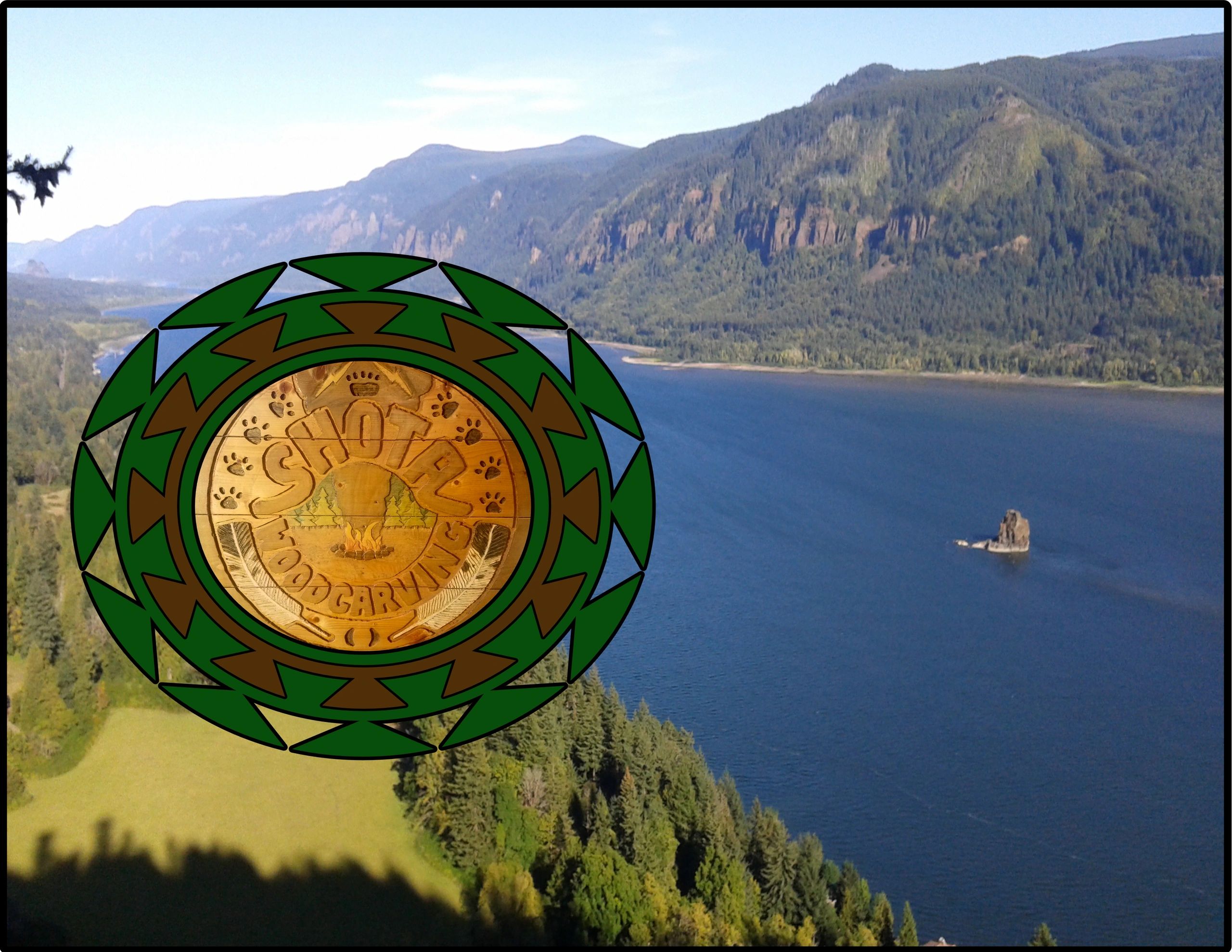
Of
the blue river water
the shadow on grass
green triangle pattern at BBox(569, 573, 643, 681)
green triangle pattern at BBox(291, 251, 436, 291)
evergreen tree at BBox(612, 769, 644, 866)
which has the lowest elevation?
the blue river water

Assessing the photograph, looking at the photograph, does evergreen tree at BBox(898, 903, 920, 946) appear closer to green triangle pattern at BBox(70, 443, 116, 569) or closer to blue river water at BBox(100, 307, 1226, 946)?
blue river water at BBox(100, 307, 1226, 946)

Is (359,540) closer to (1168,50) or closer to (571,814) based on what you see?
(571,814)

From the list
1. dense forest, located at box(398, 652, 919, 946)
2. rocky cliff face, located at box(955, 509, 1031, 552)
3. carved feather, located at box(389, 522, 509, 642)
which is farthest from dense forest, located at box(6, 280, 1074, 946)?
rocky cliff face, located at box(955, 509, 1031, 552)

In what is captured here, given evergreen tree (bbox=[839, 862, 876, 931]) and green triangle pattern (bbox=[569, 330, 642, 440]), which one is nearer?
green triangle pattern (bbox=[569, 330, 642, 440])

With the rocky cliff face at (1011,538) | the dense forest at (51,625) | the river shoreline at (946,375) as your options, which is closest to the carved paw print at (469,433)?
the dense forest at (51,625)

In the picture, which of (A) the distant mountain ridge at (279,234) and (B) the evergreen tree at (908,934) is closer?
(B) the evergreen tree at (908,934)

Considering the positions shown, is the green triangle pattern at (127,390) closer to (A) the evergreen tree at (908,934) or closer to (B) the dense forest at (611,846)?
(B) the dense forest at (611,846)
